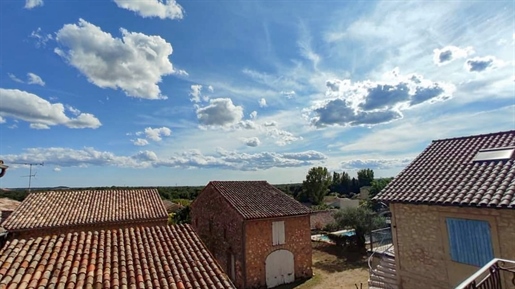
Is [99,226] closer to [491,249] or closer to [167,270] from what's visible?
[167,270]

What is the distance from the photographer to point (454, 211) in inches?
391

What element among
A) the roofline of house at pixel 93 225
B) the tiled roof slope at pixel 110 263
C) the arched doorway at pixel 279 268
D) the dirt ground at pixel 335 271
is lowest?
the dirt ground at pixel 335 271

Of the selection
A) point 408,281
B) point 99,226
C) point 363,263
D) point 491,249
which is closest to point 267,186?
point 363,263

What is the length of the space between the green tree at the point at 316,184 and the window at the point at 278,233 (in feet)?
169

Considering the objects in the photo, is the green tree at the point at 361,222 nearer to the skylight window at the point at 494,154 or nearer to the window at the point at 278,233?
the window at the point at 278,233

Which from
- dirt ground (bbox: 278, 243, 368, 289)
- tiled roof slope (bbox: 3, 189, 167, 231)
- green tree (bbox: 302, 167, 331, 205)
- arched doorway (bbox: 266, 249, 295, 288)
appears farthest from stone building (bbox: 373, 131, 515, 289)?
green tree (bbox: 302, 167, 331, 205)

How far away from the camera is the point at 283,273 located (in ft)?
65.4

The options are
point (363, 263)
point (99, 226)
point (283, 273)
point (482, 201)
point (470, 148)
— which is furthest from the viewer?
point (363, 263)

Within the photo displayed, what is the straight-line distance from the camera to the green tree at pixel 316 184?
70.2 m

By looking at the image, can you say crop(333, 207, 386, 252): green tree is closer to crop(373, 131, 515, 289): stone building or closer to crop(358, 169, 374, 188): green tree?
crop(373, 131, 515, 289): stone building

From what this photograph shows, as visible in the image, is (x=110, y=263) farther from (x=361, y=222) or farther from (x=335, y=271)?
(x=361, y=222)

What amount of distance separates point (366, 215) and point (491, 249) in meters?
20.5

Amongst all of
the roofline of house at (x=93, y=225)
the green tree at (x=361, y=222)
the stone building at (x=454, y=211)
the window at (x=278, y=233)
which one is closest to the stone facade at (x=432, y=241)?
the stone building at (x=454, y=211)

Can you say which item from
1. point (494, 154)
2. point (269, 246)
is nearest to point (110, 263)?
point (494, 154)
